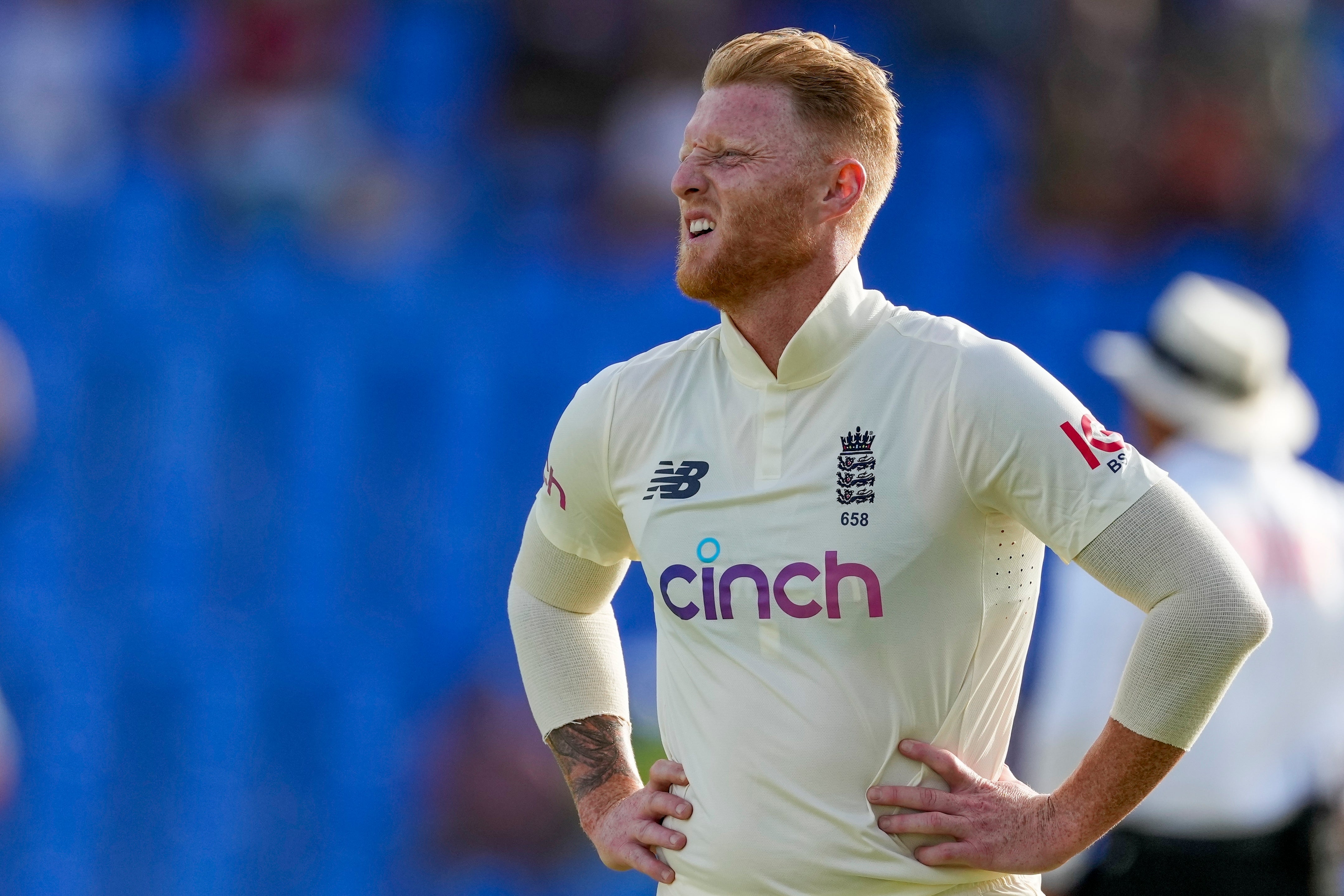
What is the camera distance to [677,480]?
6.82 ft

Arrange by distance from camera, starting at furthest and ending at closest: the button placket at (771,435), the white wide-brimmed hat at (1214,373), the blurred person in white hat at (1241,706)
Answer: the white wide-brimmed hat at (1214,373) < the blurred person in white hat at (1241,706) < the button placket at (771,435)

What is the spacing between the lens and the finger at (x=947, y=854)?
191 centimetres

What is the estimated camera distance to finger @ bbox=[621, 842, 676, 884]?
2.07m

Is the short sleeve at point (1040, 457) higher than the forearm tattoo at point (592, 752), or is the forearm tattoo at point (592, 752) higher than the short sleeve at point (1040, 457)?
the short sleeve at point (1040, 457)

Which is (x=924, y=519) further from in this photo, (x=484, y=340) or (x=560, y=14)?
(x=560, y=14)

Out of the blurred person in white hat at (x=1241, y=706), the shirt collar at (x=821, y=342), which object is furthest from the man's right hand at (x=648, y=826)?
the blurred person in white hat at (x=1241, y=706)

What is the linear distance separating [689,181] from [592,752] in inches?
32.9

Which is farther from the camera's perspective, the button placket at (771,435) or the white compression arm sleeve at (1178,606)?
the button placket at (771,435)

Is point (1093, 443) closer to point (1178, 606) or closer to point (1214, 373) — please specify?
point (1178, 606)

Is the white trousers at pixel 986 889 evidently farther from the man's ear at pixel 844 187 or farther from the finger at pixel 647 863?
the man's ear at pixel 844 187

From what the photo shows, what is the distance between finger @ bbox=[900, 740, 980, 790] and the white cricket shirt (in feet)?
0.06

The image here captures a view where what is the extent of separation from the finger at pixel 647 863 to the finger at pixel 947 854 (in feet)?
1.12

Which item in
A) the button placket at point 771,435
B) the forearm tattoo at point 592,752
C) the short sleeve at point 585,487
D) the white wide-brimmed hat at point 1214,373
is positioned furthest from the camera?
the white wide-brimmed hat at point 1214,373

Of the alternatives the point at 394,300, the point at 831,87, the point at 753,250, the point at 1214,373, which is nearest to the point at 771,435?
the point at 753,250
